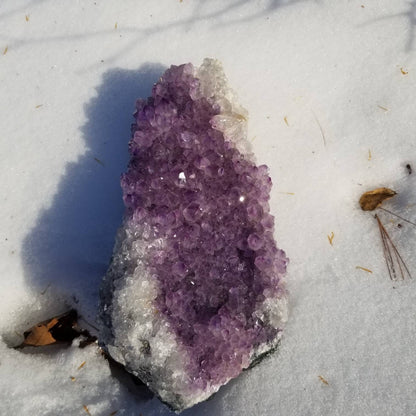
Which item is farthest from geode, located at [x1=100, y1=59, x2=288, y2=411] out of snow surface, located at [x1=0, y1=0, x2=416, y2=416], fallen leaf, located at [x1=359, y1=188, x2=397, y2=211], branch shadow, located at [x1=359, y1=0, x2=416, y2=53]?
branch shadow, located at [x1=359, y1=0, x2=416, y2=53]

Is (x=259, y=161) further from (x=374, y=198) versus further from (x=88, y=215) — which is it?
(x=88, y=215)

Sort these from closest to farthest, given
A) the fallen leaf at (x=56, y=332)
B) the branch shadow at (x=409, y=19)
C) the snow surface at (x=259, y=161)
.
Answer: the snow surface at (x=259, y=161) → the fallen leaf at (x=56, y=332) → the branch shadow at (x=409, y=19)

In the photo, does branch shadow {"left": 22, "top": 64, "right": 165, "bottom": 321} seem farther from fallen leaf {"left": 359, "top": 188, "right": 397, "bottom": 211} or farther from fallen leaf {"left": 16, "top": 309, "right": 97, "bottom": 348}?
fallen leaf {"left": 359, "top": 188, "right": 397, "bottom": 211}

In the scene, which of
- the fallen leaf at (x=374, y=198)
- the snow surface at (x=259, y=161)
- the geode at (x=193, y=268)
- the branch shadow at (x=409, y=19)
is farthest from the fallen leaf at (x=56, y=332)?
the branch shadow at (x=409, y=19)

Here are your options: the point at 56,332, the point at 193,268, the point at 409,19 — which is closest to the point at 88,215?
the point at 56,332

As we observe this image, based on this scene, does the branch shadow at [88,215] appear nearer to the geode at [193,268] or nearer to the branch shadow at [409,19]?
the geode at [193,268]
